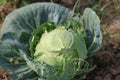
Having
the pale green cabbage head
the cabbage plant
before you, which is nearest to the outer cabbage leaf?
the cabbage plant

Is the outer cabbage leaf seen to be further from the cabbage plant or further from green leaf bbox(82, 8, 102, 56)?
green leaf bbox(82, 8, 102, 56)

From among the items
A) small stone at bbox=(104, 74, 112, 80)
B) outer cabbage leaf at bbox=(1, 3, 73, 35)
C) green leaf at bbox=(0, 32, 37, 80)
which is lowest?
small stone at bbox=(104, 74, 112, 80)

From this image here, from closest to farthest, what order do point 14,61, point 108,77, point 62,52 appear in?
1. point 62,52
2. point 14,61
3. point 108,77

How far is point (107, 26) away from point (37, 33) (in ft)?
2.91

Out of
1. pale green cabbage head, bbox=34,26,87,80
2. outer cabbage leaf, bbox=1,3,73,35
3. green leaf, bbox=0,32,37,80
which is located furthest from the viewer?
outer cabbage leaf, bbox=1,3,73,35

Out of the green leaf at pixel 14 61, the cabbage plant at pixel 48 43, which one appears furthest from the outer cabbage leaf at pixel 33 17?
the green leaf at pixel 14 61

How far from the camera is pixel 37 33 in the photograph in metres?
2.58

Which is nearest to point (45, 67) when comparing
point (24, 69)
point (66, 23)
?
point (24, 69)

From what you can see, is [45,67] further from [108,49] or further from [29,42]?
[108,49]

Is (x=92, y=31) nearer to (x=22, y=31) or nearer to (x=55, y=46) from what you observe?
(x=55, y=46)

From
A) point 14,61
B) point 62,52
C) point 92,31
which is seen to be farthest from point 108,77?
point 14,61

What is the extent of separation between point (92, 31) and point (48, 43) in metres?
0.41

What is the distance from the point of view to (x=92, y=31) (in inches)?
105

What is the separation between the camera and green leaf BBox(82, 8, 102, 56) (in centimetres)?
262
